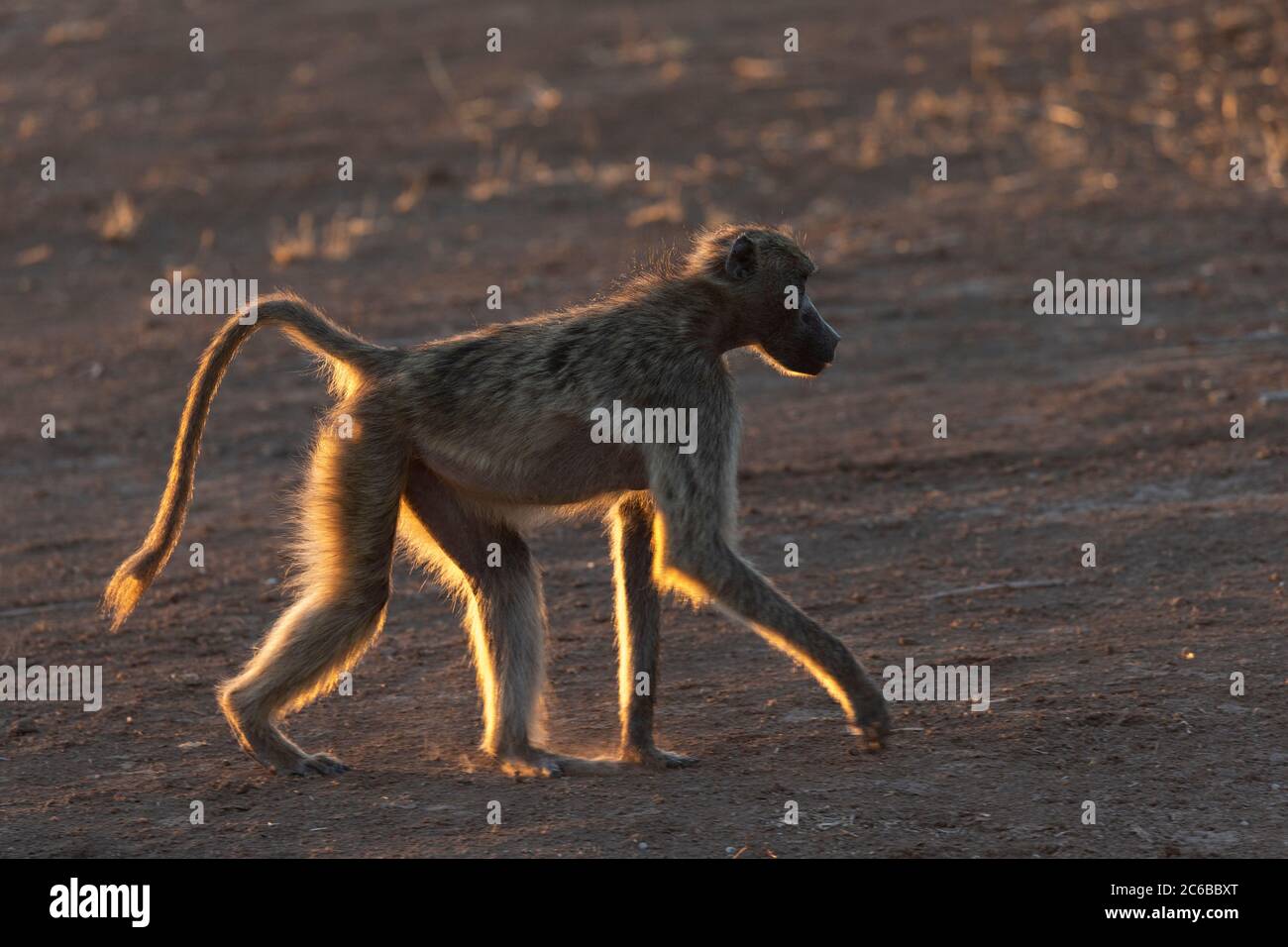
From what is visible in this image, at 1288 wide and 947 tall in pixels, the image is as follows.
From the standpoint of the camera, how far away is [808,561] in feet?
23.7

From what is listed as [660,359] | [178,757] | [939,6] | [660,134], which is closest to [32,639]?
[178,757]

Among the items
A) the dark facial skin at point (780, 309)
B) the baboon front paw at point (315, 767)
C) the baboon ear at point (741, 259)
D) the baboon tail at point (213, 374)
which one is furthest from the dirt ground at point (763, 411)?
the baboon ear at point (741, 259)

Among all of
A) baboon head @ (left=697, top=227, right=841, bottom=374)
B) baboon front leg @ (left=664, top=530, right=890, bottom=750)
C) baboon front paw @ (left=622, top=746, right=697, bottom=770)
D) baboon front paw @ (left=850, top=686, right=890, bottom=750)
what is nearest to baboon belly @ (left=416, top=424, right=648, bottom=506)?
baboon front leg @ (left=664, top=530, right=890, bottom=750)

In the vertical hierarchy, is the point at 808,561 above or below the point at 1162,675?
above

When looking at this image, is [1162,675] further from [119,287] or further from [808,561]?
[119,287]

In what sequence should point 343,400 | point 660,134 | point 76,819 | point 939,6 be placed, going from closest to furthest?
1. point 76,819
2. point 343,400
3. point 660,134
4. point 939,6

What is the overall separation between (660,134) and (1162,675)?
37.8 ft

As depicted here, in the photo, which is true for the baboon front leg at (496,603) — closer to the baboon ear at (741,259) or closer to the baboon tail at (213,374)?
the baboon tail at (213,374)

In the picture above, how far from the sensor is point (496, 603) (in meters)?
5.39

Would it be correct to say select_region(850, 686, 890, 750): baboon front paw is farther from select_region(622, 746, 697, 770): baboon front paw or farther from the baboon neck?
the baboon neck

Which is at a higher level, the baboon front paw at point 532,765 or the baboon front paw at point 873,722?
the baboon front paw at point 873,722

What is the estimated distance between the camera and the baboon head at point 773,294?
531 cm

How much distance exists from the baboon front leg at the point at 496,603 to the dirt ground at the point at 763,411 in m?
0.22

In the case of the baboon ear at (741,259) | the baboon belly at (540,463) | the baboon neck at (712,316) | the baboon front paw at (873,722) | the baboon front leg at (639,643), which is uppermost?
Answer: the baboon ear at (741,259)
